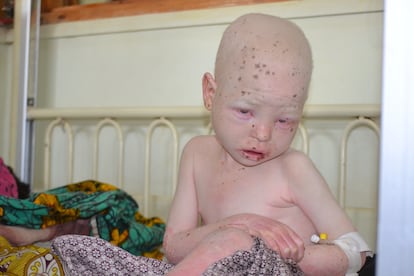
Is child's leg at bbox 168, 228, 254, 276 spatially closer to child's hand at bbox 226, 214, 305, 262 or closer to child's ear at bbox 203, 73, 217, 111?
child's hand at bbox 226, 214, 305, 262

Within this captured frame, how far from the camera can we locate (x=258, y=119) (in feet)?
2.96

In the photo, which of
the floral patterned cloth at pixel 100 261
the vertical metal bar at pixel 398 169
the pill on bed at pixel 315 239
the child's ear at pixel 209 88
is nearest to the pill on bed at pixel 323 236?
the pill on bed at pixel 315 239

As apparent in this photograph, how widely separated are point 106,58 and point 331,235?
1229mm

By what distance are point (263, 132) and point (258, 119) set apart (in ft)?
0.07

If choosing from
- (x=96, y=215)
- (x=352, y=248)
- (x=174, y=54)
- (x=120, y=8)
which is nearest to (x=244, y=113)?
(x=352, y=248)

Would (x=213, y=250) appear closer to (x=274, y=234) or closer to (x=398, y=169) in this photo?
(x=274, y=234)

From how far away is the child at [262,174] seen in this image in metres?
0.88

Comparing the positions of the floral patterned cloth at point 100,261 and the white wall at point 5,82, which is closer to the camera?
the floral patterned cloth at point 100,261

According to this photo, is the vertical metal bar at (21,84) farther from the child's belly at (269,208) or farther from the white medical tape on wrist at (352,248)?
the white medical tape on wrist at (352,248)

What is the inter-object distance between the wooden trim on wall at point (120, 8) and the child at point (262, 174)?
838mm

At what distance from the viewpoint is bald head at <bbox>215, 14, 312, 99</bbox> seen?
89 cm

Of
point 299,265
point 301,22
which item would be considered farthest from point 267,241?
point 301,22

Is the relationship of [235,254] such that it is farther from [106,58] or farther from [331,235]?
[106,58]

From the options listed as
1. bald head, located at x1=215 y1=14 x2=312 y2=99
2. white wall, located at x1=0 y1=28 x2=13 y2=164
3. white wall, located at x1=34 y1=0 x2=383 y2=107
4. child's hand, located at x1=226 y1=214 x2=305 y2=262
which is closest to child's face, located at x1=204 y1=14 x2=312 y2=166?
bald head, located at x1=215 y1=14 x2=312 y2=99
